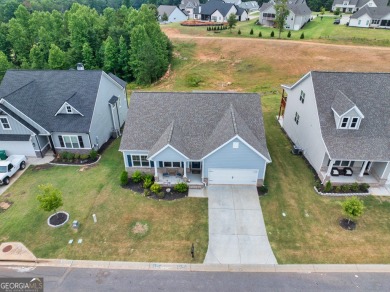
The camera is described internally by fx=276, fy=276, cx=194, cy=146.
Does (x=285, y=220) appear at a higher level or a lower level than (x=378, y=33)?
lower

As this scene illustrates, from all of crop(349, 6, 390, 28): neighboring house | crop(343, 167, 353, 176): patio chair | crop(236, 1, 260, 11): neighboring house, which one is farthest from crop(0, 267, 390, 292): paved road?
crop(236, 1, 260, 11): neighboring house

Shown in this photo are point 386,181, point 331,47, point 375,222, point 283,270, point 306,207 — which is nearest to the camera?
point 283,270

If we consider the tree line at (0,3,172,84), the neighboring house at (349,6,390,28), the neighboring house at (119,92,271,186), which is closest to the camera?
the neighboring house at (119,92,271,186)

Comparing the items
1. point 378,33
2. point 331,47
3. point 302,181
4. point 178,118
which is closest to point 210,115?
point 178,118

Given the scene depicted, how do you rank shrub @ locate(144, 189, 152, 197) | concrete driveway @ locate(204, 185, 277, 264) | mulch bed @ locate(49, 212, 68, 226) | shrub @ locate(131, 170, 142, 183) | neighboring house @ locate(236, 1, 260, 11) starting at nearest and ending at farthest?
concrete driveway @ locate(204, 185, 277, 264)
mulch bed @ locate(49, 212, 68, 226)
shrub @ locate(144, 189, 152, 197)
shrub @ locate(131, 170, 142, 183)
neighboring house @ locate(236, 1, 260, 11)

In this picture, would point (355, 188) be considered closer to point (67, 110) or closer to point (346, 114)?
point (346, 114)

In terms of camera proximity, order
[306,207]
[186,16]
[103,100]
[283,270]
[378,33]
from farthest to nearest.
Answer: [186,16], [378,33], [103,100], [306,207], [283,270]

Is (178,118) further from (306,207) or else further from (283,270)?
(283,270)

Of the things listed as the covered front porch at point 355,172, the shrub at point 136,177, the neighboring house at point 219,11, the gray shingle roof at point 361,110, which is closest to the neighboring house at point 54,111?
the shrub at point 136,177

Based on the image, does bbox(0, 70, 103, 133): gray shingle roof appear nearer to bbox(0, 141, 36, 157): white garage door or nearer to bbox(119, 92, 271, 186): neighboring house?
bbox(0, 141, 36, 157): white garage door
